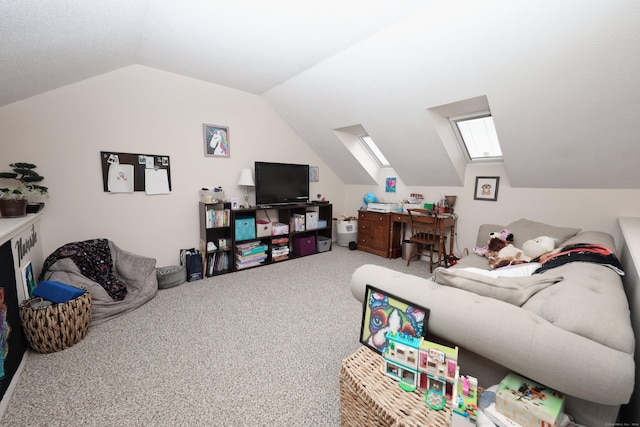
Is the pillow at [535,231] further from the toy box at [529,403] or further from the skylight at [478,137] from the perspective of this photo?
the toy box at [529,403]

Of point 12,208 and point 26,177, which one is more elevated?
point 26,177

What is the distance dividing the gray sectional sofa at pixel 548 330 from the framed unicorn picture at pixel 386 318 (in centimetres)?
3

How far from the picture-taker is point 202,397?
1482 millimetres

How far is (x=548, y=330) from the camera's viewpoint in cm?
79

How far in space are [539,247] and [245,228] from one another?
3232 millimetres

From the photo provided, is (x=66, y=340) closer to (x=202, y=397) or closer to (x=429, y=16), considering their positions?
(x=202, y=397)

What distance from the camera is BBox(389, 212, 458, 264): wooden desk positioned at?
3.45 metres

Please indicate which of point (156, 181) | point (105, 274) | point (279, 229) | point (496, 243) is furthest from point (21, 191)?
point (496, 243)

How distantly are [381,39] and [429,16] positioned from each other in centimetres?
42

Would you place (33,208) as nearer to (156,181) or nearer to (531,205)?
(156,181)

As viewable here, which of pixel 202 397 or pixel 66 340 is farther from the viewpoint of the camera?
pixel 66 340

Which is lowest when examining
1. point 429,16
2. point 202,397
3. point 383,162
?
point 202,397

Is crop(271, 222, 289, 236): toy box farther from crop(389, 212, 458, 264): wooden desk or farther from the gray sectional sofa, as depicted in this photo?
the gray sectional sofa

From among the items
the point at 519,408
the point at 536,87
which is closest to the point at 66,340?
the point at 519,408
